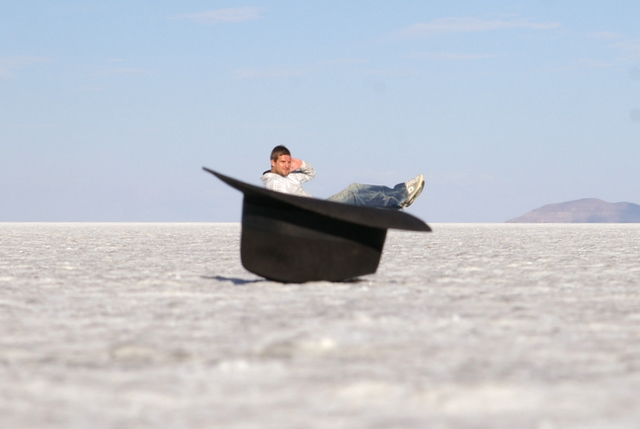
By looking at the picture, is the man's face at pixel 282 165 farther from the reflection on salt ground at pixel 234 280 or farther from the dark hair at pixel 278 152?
the reflection on salt ground at pixel 234 280

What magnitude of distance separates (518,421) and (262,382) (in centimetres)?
82

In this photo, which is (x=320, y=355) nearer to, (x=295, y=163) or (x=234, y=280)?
(x=234, y=280)

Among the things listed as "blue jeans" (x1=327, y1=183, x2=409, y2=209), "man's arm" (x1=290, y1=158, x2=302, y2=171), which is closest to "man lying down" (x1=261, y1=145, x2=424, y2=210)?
"blue jeans" (x1=327, y1=183, x2=409, y2=209)

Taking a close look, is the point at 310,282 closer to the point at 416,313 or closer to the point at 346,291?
the point at 346,291

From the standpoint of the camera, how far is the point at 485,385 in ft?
7.89

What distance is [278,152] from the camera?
619cm

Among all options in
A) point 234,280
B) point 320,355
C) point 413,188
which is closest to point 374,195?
point 413,188

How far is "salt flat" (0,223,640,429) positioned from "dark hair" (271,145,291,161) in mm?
1193

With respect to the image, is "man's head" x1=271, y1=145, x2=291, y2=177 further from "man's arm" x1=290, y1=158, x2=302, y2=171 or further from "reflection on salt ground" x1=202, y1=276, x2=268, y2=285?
"reflection on salt ground" x1=202, y1=276, x2=268, y2=285

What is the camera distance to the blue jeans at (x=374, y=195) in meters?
6.11

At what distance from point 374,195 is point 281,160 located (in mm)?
778

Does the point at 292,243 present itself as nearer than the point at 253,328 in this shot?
No

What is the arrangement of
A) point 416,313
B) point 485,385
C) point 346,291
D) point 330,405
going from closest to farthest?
point 330,405
point 485,385
point 416,313
point 346,291

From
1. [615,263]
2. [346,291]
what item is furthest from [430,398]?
[615,263]
